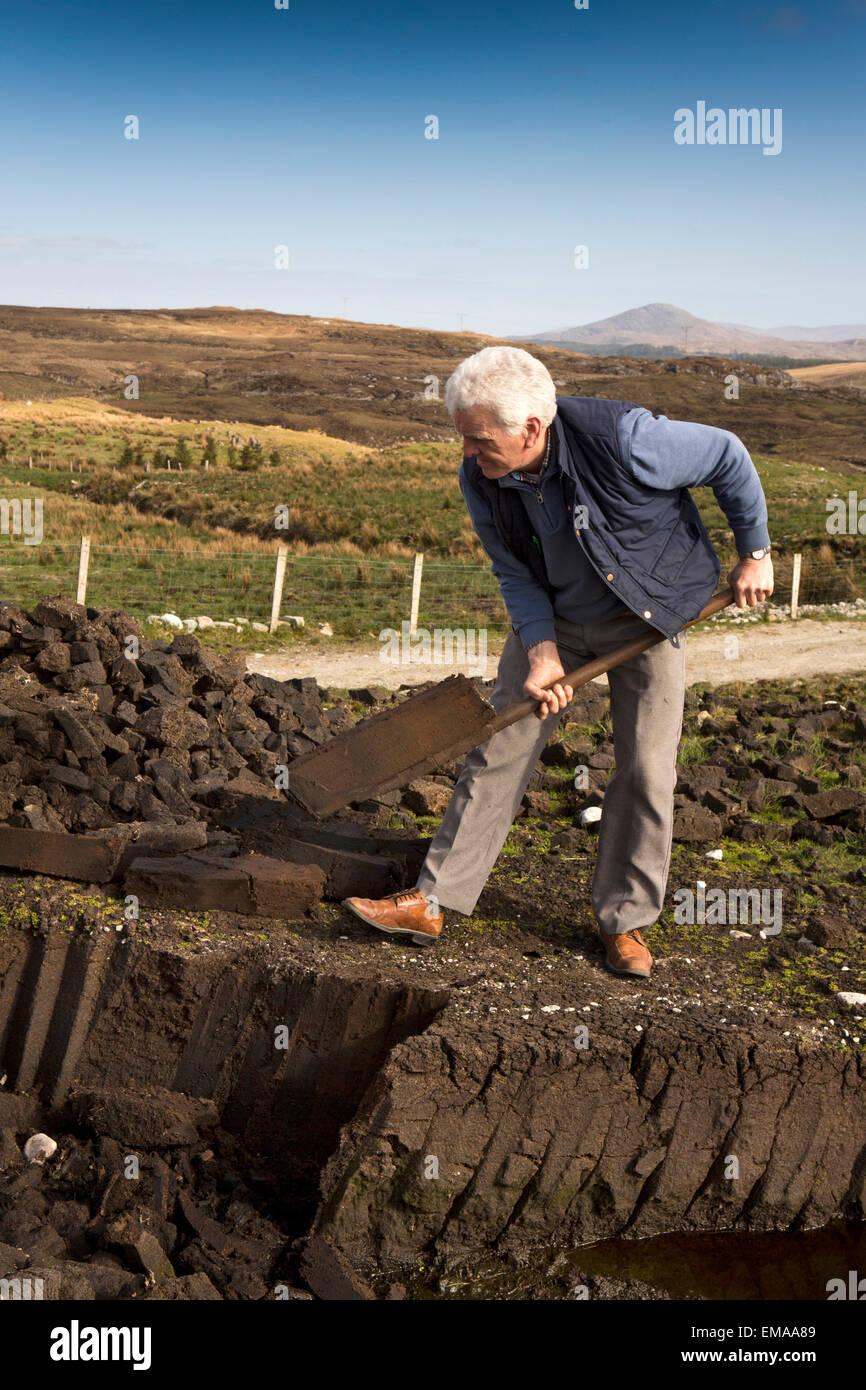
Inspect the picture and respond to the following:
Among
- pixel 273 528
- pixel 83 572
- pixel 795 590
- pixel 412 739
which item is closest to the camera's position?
pixel 412 739

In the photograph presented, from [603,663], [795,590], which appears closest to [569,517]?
[603,663]

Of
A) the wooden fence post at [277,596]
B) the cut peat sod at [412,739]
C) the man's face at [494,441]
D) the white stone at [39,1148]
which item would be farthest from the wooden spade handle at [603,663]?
the wooden fence post at [277,596]

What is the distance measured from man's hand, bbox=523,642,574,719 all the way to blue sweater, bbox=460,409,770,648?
0.15 feet

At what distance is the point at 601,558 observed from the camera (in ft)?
12.4

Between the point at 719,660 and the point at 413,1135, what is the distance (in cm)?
1092

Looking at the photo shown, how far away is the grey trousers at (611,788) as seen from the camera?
4.06m

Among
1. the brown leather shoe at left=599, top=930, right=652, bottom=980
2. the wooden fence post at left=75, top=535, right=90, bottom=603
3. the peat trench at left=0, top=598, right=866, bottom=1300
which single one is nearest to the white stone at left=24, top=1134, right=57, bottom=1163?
the peat trench at left=0, top=598, right=866, bottom=1300

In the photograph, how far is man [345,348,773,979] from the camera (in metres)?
3.67

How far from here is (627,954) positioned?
4180 mm

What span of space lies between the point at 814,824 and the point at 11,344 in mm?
111280
